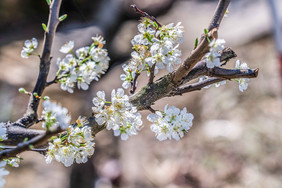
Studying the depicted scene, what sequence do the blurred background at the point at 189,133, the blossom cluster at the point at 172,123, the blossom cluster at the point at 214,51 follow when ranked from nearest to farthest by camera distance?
the blossom cluster at the point at 214,51 → the blossom cluster at the point at 172,123 → the blurred background at the point at 189,133

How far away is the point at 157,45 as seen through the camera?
0.59m

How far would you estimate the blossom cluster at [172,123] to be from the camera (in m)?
0.63

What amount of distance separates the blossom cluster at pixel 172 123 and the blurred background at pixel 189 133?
2.01 m

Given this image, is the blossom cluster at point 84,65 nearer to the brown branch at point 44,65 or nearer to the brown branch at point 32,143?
the brown branch at point 44,65

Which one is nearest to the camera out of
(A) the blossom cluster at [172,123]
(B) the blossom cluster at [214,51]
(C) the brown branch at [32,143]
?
(C) the brown branch at [32,143]

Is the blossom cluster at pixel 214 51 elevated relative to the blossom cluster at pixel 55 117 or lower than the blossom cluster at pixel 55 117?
elevated

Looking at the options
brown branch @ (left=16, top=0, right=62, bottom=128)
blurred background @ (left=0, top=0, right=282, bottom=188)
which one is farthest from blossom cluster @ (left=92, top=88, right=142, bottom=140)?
blurred background @ (left=0, top=0, right=282, bottom=188)

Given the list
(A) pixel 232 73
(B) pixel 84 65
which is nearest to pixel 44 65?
(B) pixel 84 65

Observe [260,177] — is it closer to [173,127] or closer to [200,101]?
[200,101]

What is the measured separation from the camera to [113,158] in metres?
3.00

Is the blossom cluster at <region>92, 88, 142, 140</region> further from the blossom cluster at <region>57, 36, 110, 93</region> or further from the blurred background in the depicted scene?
the blurred background

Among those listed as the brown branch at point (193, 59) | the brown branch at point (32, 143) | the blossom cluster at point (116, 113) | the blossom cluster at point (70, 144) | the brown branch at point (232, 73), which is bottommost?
the brown branch at point (32, 143)

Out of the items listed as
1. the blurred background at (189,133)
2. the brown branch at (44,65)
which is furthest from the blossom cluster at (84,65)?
the blurred background at (189,133)

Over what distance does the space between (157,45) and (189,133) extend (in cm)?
240
